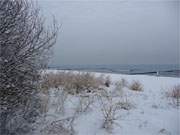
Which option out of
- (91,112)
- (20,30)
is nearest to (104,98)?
(91,112)

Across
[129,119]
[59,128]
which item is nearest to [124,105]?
[129,119]

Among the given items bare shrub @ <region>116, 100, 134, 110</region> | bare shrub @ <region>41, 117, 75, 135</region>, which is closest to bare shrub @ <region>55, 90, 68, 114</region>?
bare shrub @ <region>41, 117, 75, 135</region>

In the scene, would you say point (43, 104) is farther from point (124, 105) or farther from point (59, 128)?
point (124, 105)

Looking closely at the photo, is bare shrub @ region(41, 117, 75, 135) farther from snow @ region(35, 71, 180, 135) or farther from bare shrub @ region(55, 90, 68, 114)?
bare shrub @ region(55, 90, 68, 114)

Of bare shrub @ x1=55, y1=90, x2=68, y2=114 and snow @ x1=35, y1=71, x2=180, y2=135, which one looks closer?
snow @ x1=35, y1=71, x2=180, y2=135

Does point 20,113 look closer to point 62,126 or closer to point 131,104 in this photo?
point 62,126

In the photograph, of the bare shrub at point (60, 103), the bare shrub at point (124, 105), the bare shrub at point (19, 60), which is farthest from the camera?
the bare shrub at point (124, 105)

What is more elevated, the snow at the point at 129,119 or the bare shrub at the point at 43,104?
the bare shrub at the point at 43,104

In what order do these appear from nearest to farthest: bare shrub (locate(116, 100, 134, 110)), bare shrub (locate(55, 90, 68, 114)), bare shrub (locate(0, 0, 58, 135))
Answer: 1. bare shrub (locate(0, 0, 58, 135))
2. bare shrub (locate(55, 90, 68, 114))
3. bare shrub (locate(116, 100, 134, 110))

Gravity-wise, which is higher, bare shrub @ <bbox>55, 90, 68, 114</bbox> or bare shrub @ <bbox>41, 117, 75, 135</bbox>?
bare shrub @ <bbox>55, 90, 68, 114</bbox>

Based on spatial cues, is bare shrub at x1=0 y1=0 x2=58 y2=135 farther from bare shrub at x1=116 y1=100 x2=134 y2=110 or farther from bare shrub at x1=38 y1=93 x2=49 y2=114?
bare shrub at x1=116 y1=100 x2=134 y2=110

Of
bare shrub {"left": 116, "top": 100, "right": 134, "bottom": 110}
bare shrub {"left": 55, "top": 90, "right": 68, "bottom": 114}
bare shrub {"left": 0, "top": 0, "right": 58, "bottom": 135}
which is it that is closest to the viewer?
bare shrub {"left": 0, "top": 0, "right": 58, "bottom": 135}

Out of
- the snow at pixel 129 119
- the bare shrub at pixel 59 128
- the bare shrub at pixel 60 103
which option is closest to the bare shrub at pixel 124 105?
the snow at pixel 129 119

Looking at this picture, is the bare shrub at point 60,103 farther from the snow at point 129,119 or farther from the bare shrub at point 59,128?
the bare shrub at point 59,128
